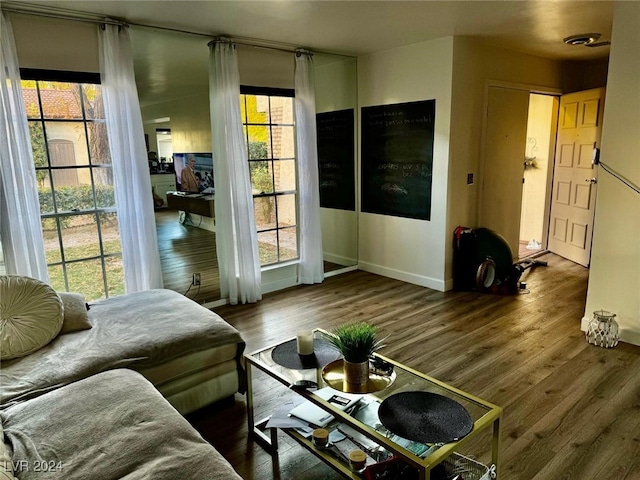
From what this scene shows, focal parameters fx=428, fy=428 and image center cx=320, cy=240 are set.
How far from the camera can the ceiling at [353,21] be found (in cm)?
295

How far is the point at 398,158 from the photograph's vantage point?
15.0 ft

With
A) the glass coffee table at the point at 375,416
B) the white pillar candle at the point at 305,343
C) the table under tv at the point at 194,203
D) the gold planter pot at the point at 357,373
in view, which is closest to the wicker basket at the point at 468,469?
the glass coffee table at the point at 375,416

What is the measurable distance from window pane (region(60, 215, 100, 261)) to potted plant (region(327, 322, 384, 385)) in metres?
2.45

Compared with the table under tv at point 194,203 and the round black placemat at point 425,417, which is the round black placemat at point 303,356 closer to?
the round black placemat at point 425,417

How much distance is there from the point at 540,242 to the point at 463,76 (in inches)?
122

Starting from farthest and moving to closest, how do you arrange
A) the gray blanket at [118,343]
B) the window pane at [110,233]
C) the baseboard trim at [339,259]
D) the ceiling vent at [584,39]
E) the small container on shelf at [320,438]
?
the baseboard trim at [339,259] < the ceiling vent at [584,39] < the window pane at [110,233] < the gray blanket at [118,343] < the small container on shelf at [320,438]

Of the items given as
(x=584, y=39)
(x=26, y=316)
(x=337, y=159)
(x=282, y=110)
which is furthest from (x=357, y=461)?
(x=584, y=39)

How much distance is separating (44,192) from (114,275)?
82cm

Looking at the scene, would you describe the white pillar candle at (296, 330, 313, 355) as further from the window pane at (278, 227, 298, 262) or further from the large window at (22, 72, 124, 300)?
the window pane at (278, 227, 298, 262)

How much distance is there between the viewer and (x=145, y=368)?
7.05 ft

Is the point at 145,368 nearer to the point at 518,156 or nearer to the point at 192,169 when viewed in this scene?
the point at 518,156

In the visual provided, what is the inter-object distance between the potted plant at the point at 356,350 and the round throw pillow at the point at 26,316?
1.56 meters

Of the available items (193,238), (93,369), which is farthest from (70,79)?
(193,238)

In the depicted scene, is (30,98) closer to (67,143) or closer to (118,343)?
(67,143)
